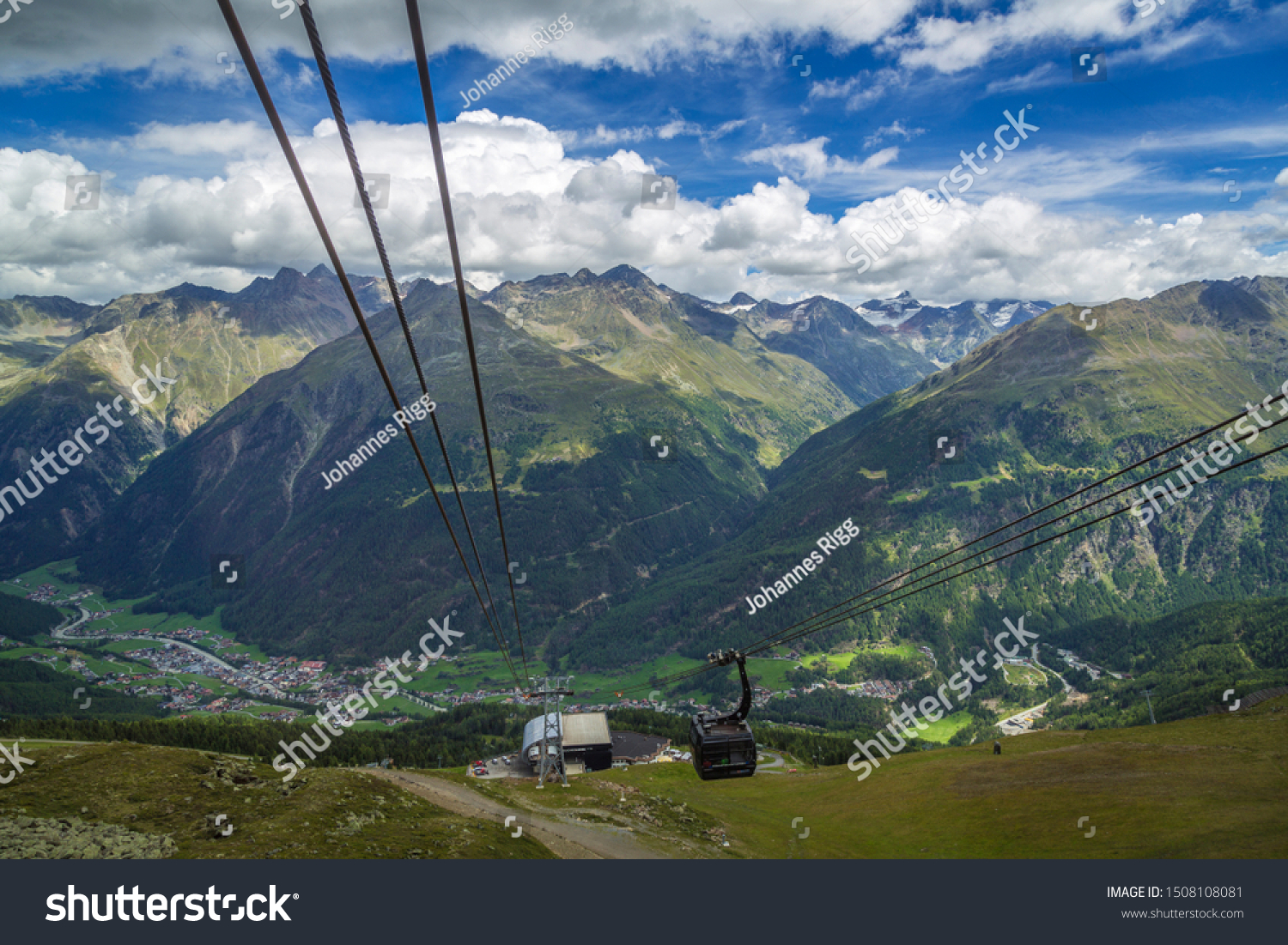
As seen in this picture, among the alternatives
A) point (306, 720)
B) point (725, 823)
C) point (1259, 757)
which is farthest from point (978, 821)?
point (306, 720)

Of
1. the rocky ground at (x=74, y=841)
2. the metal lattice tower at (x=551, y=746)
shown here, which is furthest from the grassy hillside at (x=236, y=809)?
the metal lattice tower at (x=551, y=746)

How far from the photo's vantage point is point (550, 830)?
213 ft

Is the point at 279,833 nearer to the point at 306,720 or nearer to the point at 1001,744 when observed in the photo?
the point at 1001,744

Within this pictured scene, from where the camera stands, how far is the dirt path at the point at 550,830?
59.1 metres

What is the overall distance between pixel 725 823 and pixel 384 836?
43.1 meters

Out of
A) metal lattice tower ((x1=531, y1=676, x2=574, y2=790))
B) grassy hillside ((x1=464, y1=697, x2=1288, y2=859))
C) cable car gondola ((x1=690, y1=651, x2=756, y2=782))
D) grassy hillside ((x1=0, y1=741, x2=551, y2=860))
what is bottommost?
grassy hillside ((x1=464, y1=697, x2=1288, y2=859))

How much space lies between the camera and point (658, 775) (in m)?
112

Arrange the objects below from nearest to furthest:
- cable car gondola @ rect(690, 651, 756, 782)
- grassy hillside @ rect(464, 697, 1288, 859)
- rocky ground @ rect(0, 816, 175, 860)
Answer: cable car gondola @ rect(690, 651, 756, 782) → rocky ground @ rect(0, 816, 175, 860) → grassy hillside @ rect(464, 697, 1288, 859)

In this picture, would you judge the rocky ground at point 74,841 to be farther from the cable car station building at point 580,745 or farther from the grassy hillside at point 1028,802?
the cable car station building at point 580,745

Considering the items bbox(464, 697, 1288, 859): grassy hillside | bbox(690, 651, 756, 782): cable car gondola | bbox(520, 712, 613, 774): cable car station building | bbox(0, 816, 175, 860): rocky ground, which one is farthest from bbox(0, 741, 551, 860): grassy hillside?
bbox(520, 712, 613, 774): cable car station building

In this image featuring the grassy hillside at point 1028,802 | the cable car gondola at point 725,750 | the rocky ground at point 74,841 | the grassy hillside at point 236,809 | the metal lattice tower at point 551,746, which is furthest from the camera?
the metal lattice tower at point 551,746

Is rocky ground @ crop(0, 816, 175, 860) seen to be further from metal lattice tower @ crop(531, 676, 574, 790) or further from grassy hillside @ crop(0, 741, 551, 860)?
metal lattice tower @ crop(531, 676, 574, 790)

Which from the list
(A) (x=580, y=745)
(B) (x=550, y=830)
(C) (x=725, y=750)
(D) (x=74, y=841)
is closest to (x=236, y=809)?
(D) (x=74, y=841)

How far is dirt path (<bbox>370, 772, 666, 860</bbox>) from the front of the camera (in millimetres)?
59062
